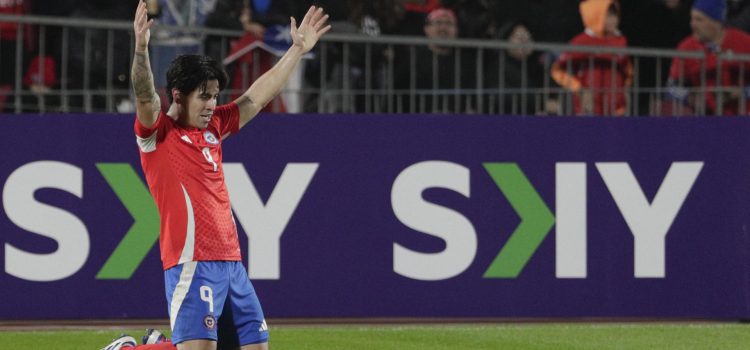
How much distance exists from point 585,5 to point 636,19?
503mm

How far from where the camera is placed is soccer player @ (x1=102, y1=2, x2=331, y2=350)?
6551 mm

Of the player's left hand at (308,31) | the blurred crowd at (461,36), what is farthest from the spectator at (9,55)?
the player's left hand at (308,31)

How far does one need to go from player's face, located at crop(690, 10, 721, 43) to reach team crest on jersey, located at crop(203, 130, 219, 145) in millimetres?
7353

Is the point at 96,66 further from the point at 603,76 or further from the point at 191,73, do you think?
the point at 191,73

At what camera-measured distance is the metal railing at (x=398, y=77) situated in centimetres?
1178

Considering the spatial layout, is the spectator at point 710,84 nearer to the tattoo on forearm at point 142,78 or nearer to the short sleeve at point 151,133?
the short sleeve at point 151,133

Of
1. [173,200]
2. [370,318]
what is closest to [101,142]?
[370,318]

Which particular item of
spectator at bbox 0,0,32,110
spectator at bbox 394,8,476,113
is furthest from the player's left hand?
spectator at bbox 0,0,32,110

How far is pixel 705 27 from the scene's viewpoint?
43.2 ft

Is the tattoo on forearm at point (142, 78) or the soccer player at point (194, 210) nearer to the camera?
the tattoo on forearm at point (142, 78)

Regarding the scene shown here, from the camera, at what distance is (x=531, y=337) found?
1015 centimetres

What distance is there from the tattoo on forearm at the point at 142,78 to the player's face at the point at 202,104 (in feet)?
0.71

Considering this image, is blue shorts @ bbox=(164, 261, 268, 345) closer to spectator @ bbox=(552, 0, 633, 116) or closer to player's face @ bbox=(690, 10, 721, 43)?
spectator @ bbox=(552, 0, 633, 116)

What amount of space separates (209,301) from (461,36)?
7460mm
